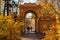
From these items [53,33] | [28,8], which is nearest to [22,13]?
[28,8]

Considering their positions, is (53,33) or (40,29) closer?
(53,33)

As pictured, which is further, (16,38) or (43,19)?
(43,19)

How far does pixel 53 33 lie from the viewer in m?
16.1

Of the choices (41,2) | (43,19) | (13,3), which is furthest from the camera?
(43,19)

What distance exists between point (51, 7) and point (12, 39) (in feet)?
13.5

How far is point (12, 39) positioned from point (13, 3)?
18.2 m

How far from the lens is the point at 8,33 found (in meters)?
15.1

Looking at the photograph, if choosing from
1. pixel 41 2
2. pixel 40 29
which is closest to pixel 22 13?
pixel 40 29

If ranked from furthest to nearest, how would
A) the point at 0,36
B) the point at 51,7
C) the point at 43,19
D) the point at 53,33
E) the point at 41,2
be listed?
the point at 43,19, the point at 41,2, the point at 51,7, the point at 53,33, the point at 0,36

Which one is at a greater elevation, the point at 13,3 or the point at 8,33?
the point at 13,3

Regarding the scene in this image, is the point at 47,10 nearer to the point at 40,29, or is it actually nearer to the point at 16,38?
the point at 16,38

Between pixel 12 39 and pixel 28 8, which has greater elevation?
pixel 28 8

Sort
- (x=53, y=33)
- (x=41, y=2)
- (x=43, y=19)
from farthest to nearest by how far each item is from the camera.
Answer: (x=43, y=19)
(x=41, y=2)
(x=53, y=33)

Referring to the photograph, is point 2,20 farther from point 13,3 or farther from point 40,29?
point 40,29
